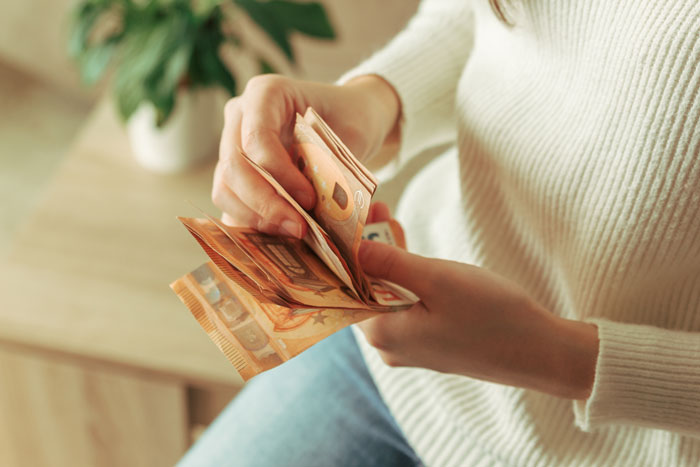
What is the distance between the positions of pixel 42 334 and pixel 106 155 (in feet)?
1.29

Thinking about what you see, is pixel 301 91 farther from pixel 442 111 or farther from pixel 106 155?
pixel 106 155

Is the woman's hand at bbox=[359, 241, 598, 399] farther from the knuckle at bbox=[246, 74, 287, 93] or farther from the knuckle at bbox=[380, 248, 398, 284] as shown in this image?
the knuckle at bbox=[246, 74, 287, 93]

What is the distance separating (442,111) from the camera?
0.79 metres

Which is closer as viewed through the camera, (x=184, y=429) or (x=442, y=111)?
(x=442, y=111)

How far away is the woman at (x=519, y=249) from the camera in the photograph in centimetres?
51

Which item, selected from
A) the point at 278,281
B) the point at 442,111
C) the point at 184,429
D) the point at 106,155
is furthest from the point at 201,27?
the point at 278,281

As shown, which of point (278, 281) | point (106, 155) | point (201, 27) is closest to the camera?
point (278, 281)

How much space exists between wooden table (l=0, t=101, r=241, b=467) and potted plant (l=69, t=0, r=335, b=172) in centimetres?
9

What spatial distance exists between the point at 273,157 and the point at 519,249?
0.97ft

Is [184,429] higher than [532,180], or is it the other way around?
[532,180]

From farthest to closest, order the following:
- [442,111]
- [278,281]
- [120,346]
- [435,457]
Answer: [120,346] → [442,111] → [435,457] → [278,281]

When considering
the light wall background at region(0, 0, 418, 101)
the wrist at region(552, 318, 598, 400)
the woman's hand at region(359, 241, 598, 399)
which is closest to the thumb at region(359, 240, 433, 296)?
the woman's hand at region(359, 241, 598, 399)

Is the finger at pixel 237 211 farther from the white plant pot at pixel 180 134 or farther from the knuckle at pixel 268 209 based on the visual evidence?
the white plant pot at pixel 180 134

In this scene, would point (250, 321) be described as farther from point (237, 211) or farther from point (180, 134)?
point (180, 134)
